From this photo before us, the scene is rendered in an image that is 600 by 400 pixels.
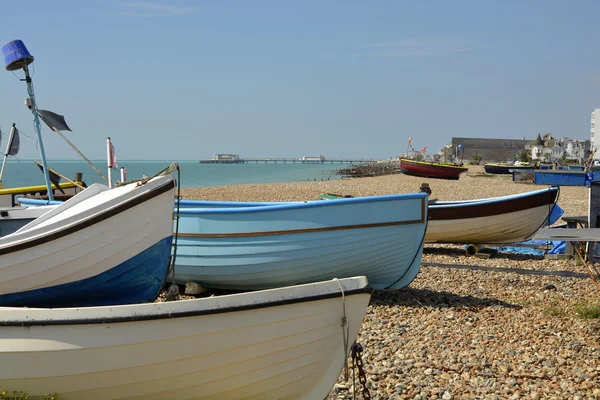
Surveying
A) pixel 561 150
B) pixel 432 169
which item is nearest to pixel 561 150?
pixel 561 150

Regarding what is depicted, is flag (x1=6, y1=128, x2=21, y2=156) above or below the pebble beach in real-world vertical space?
above

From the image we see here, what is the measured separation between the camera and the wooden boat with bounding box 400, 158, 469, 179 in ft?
154

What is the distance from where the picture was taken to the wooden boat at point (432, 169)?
47.0 meters

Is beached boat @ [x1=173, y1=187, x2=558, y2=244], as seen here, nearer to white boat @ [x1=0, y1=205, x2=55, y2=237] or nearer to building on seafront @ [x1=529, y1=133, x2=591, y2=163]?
white boat @ [x1=0, y1=205, x2=55, y2=237]

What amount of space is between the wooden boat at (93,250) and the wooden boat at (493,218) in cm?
A: 777

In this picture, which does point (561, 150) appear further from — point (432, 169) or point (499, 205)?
point (499, 205)

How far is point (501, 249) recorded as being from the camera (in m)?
14.7

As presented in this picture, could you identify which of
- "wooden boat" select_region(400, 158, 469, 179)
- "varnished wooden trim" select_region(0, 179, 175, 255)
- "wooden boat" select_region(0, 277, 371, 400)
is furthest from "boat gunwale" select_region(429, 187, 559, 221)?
"wooden boat" select_region(400, 158, 469, 179)

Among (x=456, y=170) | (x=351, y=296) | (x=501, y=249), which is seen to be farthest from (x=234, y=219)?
(x=456, y=170)

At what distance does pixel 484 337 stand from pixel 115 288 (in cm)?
448

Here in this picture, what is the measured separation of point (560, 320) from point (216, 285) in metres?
4.94

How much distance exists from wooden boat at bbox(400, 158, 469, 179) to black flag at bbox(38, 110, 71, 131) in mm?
39636

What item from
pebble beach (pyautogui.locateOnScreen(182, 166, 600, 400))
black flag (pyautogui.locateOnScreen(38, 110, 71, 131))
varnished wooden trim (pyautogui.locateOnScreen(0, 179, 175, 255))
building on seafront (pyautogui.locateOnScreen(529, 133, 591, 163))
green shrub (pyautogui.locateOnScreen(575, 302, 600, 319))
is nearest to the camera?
pebble beach (pyautogui.locateOnScreen(182, 166, 600, 400))

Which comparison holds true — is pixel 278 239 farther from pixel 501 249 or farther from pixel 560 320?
pixel 501 249
